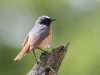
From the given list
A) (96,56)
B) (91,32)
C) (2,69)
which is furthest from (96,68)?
(2,69)

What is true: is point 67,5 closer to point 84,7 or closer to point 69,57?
point 84,7

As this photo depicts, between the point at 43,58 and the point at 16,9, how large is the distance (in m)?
12.2

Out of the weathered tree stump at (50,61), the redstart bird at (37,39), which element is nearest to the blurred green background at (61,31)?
the redstart bird at (37,39)

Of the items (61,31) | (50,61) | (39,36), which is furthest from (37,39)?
(61,31)

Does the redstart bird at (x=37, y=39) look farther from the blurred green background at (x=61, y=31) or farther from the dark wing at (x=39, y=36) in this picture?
the blurred green background at (x=61, y=31)

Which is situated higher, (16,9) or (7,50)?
(16,9)

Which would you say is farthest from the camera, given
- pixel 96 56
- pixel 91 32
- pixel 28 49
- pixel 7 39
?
pixel 7 39

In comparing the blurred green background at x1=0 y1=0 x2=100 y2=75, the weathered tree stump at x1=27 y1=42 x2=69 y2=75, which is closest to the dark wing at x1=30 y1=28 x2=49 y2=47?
the weathered tree stump at x1=27 y1=42 x2=69 y2=75

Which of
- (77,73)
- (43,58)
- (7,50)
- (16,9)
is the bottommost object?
(43,58)

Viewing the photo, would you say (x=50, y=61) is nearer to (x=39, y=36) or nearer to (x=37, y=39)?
(x=37, y=39)

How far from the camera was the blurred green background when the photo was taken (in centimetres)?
1399

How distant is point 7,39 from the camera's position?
17.8 m

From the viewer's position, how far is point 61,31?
17516mm

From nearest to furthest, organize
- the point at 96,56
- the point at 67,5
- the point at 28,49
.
Answer: the point at 28,49 → the point at 96,56 → the point at 67,5
